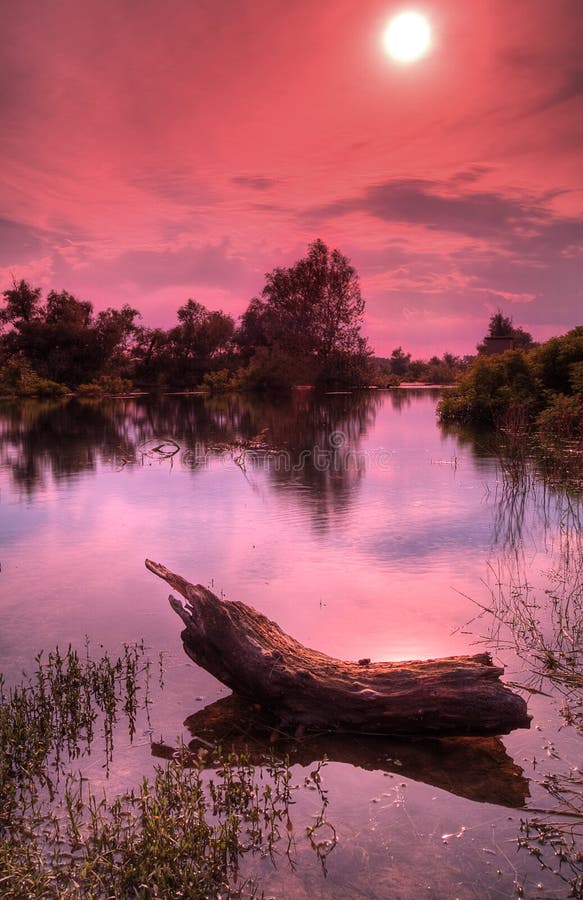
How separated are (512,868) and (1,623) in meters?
7.05

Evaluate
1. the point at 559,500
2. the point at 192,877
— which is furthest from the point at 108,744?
the point at 559,500

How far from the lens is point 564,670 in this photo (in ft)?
24.9

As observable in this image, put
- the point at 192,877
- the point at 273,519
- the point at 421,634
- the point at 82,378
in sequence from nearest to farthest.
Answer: the point at 192,877 < the point at 421,634 < the point at 273,519 < the point at 82,378

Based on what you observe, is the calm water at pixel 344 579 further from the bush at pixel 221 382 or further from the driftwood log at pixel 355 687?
the bush at pixel 221 382

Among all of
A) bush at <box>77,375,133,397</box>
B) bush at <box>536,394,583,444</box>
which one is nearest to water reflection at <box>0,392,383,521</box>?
bush at <box>536,394,583,444</box>

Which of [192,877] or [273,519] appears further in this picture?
[273,519]

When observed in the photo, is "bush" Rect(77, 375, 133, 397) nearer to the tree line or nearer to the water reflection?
the tree line

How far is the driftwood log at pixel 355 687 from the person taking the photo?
21.1 feet

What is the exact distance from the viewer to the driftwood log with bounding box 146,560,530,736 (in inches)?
253

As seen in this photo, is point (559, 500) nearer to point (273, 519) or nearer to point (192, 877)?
point (273, 519)

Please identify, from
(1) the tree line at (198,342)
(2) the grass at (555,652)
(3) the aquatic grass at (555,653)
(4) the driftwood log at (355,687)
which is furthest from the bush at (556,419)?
(1) the tree line at (198,342)

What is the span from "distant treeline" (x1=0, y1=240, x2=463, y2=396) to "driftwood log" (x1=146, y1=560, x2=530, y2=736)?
74406 millimetres

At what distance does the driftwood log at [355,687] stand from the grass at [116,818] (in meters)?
0.72

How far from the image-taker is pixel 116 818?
5.24m
